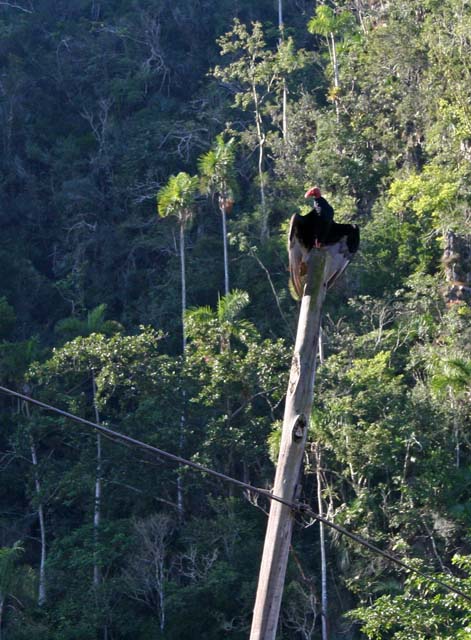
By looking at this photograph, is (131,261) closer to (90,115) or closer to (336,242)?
(90,115)

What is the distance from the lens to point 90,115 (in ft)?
116

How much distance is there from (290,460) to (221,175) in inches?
921

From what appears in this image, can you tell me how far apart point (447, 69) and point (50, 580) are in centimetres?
1557

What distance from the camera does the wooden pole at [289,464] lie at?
5934mm

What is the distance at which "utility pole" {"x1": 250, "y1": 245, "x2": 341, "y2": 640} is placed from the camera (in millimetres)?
5934

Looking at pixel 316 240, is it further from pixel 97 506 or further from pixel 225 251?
pixel 225 251

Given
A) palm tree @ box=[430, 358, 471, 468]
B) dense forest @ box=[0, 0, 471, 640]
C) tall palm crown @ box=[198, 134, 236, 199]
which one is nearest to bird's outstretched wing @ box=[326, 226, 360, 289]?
dense forest @ box=[0, 0, 471, 640]

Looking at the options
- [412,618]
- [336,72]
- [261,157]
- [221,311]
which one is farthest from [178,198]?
[412,618]

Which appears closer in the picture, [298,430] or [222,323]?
[298,430]

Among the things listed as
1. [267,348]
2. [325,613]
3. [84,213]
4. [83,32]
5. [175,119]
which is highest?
[83,32]

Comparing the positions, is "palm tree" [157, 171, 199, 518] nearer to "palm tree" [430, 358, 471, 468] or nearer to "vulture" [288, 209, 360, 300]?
"palm tree" [430, 358, 471, 468]

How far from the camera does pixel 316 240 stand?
6102 mm

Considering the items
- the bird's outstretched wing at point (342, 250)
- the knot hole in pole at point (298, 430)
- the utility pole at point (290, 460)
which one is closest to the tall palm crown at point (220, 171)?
the bird's outstretched wing at point (342, 250)

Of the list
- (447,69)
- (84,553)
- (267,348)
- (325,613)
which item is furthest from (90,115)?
(325,613)
